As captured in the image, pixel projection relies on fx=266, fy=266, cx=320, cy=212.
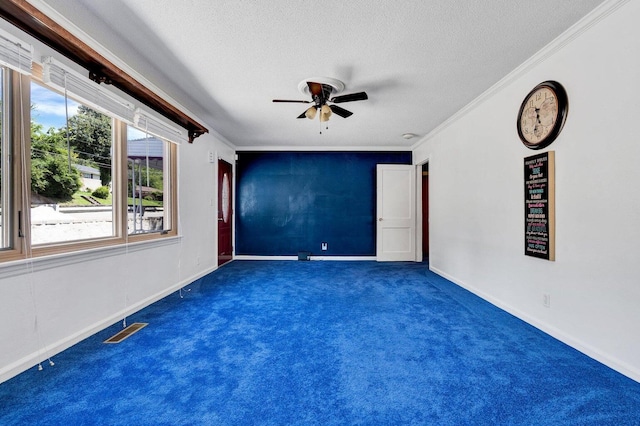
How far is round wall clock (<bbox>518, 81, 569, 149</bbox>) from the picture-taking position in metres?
2.22

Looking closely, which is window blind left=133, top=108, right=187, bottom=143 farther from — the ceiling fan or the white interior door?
the white interior door

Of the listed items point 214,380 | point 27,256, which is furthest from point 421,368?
point 27,256

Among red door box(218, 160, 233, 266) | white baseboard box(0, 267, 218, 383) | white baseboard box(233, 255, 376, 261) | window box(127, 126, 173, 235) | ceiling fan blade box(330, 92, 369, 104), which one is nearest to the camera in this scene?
white baseboard box(0, 267, 218, 383)

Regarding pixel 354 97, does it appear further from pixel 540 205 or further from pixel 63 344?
pixel 63 344

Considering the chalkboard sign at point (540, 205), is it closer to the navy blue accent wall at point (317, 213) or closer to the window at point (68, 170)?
the navy blue accent wall at point (317, 213)

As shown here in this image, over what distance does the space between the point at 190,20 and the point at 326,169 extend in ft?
14.0

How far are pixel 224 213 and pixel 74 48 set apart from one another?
3.76 metres

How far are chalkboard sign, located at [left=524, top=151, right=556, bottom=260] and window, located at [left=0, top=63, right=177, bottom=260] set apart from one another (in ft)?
13.1

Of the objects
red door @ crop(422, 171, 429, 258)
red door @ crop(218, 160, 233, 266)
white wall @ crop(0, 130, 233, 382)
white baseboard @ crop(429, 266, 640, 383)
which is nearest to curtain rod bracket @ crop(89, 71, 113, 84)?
white wall @ crop(0, 130, 233, 382)

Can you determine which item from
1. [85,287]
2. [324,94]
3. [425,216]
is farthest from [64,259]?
[425,216]

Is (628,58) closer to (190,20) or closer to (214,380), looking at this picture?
(190,20)

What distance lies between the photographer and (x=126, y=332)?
239cm

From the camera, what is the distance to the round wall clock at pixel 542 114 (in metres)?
2.22

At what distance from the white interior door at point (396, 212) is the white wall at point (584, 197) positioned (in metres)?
2.60
